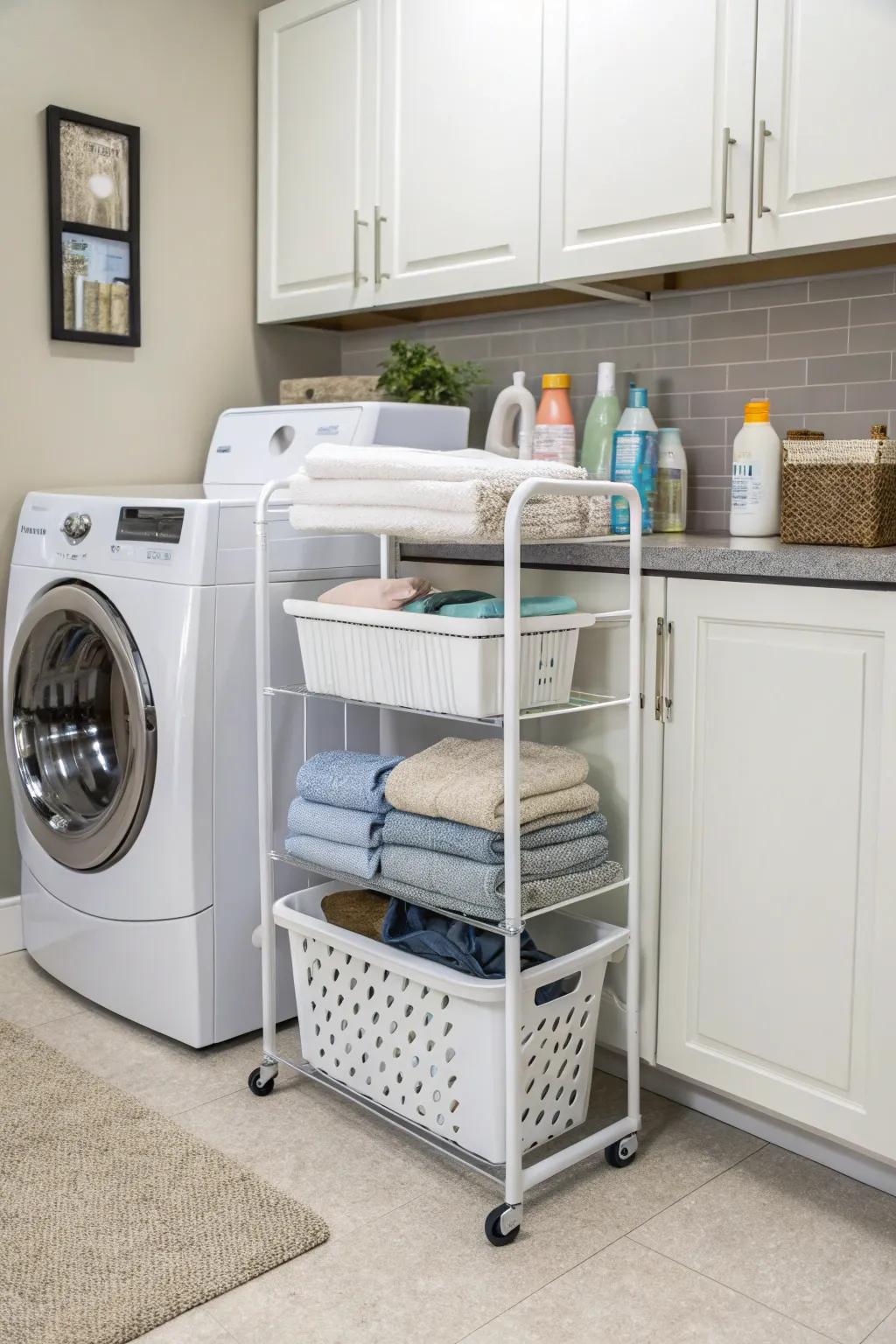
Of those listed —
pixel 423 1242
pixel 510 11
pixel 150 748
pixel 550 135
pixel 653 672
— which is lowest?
pixel 423 1242

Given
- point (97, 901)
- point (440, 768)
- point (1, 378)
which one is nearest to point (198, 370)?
point (1, 378)

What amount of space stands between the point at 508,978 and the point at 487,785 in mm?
264

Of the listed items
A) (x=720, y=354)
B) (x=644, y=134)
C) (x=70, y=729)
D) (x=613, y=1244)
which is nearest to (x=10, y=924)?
(x=70, y=729)

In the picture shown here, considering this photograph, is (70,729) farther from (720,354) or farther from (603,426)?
(720,354)

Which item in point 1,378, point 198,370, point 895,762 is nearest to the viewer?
point 895,762

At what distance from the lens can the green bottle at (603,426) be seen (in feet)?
7.93

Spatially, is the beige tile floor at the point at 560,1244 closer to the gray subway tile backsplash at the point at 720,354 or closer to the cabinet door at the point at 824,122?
the gray subway tile backsplash at the point at 720,354

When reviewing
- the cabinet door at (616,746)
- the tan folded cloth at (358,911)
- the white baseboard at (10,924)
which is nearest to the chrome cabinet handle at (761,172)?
the cabinet door at (616,746)

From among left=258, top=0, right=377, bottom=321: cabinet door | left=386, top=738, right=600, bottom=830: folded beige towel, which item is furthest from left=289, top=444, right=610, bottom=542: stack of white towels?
left=258, top=0, right=377, bottom=321: cabinet door

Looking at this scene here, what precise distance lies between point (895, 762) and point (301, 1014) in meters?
1.08

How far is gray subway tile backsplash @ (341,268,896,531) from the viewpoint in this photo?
223cm

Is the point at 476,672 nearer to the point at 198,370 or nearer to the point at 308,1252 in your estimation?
the point at 308,1252

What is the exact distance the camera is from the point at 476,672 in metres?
1.68

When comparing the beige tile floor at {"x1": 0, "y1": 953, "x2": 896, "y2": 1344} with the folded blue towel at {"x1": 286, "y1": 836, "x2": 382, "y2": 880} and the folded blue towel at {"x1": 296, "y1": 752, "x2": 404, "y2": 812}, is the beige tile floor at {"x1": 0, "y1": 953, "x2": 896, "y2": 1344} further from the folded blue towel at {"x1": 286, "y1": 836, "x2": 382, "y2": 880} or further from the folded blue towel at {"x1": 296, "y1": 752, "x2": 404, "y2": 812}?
the folded blue towel at {"x1": 296, "y1": 752, "x2": 404, "y2": 812}
